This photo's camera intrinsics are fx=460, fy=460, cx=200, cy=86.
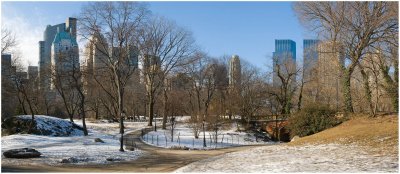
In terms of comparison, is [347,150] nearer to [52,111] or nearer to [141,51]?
[141,51]

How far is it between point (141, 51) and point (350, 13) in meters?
19.4

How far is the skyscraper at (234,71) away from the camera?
6744cm

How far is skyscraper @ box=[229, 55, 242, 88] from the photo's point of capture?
67438 millimetres

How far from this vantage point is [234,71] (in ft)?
228

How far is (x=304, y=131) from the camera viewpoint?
113 feet

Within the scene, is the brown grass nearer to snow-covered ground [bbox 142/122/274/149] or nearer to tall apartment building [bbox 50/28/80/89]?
snow-covered ground [bbox 142/122/274/149]

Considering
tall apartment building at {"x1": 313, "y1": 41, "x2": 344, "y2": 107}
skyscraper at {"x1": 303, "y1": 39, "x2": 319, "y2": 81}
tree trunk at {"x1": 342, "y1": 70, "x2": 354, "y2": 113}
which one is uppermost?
skyscraper at {"x1": 303, "y1": 39, "x2": 319, "y2": 81}

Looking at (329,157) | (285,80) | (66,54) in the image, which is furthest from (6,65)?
(329,157)

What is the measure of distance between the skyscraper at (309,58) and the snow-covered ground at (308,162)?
26.8 metres

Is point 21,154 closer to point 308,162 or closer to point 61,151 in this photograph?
point 61,151

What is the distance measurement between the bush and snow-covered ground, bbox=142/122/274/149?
19.3 ft

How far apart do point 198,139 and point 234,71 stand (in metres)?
32.4

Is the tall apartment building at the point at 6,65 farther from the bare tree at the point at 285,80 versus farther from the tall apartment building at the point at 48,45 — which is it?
the bare tree at the point at 285,80

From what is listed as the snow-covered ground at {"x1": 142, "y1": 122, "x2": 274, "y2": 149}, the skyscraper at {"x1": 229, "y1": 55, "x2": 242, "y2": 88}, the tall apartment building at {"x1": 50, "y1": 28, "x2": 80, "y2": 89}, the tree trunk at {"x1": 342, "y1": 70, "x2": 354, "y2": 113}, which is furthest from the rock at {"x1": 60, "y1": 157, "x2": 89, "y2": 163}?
the skyscraper at {"x1": 229, "y1": 55, "x2": 242, "y2": 88}
